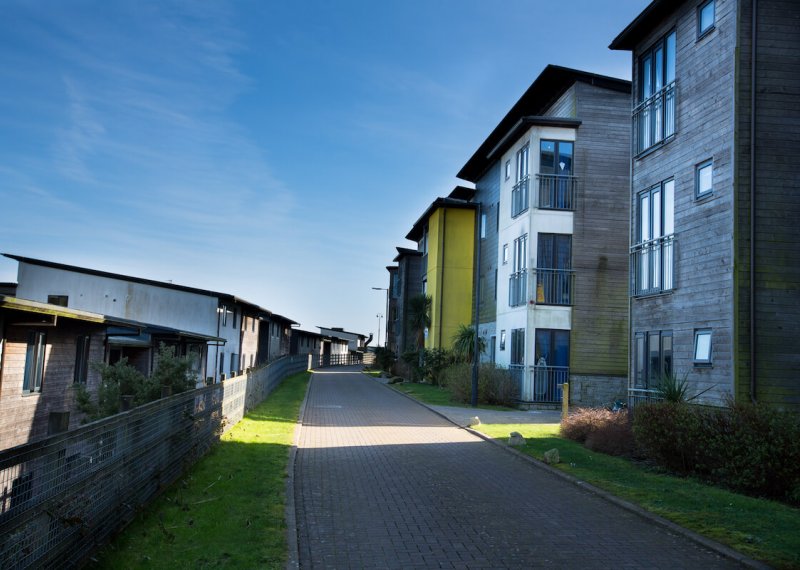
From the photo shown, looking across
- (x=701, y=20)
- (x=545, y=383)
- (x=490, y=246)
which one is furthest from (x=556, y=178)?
(x=701, y=20)

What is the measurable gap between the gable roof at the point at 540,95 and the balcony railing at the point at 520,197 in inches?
83.7

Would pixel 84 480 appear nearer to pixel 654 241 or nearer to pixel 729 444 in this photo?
pixel 729 444

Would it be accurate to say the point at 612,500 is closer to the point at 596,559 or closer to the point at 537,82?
the point at 596,559

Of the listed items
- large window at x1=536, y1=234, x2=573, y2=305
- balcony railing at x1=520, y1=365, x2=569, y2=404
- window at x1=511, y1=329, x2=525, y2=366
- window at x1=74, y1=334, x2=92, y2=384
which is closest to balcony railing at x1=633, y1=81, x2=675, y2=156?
large window at x1=536, y1=234, x2=573, y2=305

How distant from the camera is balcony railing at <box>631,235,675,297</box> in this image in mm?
16641

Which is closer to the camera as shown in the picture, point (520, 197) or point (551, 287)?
point (551, 287)

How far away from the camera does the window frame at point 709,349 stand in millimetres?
14625

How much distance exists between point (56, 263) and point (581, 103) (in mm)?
26966

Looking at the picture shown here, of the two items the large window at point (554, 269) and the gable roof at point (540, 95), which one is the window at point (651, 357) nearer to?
the large window at point (554, 269)

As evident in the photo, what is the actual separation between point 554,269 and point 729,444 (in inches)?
636

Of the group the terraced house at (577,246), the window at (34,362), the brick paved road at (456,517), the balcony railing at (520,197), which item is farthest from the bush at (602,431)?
the balcony railing at (520,197)

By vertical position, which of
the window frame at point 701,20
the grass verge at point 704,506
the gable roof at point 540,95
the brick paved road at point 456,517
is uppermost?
the gable roof at point 540,95

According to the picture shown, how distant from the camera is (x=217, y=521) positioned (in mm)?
8180

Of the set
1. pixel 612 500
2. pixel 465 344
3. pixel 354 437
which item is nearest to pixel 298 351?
pixel 465 344
